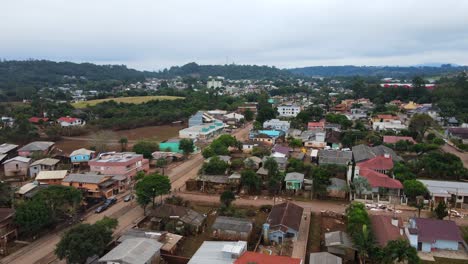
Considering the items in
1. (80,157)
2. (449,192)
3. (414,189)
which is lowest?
(449,192)

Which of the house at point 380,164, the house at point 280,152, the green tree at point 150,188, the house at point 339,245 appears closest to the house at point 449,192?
the house at point 380,164

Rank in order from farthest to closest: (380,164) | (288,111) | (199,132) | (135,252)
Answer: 1. (288,111)
2. (199,132)
3. (380,164)
4. (135,252)

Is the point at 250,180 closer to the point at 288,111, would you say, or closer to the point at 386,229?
the point at 386,229

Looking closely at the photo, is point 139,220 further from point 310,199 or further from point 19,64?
point 19,64

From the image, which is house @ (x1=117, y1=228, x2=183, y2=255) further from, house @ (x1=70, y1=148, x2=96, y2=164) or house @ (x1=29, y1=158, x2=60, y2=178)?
house @ (x1=70, y1=148, x2=96, y2=164)

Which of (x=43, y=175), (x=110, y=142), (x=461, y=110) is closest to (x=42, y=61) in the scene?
(x=110, y=142)

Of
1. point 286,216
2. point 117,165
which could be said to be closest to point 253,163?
point 286,216

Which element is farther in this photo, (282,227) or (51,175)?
(51,175)
